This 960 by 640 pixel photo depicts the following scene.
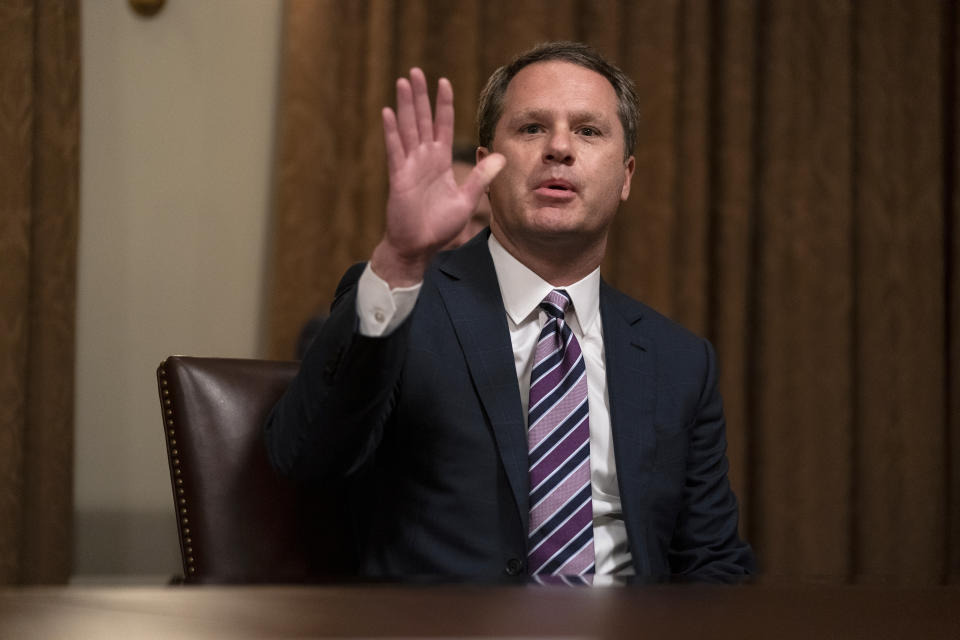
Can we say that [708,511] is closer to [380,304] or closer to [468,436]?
[468,436]

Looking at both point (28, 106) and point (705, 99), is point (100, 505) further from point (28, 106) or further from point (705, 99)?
point (705, 99)

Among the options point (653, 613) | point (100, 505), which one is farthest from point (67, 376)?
point (653, 613)

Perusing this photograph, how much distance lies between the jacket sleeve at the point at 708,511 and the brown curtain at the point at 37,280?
171 centimetres

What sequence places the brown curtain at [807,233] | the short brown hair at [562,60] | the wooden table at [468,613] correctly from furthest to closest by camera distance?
the brown curtain at [807,233], the short brown hair at [562,60], the wooden table at [468,613]

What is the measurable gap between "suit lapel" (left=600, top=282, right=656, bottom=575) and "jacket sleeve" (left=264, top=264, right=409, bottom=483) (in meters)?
0.41

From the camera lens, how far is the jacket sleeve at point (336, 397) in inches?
52.7

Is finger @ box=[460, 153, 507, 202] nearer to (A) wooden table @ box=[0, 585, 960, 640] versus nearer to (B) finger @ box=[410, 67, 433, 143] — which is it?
(B) finger @ box=[410, 67, 433, 143]

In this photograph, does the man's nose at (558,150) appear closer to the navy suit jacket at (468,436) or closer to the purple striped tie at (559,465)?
the navy suit jacket at (468,436)

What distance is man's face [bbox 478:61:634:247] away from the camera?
1.74 metres

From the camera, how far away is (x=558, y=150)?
1.75m

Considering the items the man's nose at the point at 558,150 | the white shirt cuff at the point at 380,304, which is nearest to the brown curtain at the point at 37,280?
the man's nose at the point at 558,150

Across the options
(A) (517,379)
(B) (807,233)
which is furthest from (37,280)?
(B) (807,233)

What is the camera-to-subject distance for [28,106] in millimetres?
2719

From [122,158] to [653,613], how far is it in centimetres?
259
